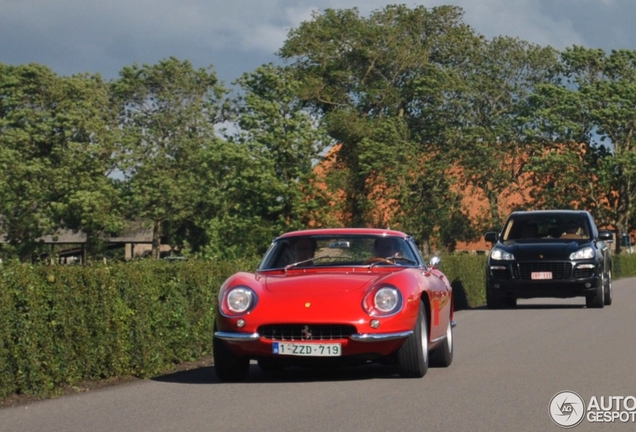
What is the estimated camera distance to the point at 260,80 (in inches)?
2766

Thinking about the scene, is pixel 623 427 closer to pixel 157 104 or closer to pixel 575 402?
pixel 575 402

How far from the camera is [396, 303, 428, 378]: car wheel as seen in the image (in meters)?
11.3

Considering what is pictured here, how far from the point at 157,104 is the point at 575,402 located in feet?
232

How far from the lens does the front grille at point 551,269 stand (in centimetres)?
2417

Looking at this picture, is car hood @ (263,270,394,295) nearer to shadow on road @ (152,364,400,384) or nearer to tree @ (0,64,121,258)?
shadow on road @ (152,364,400,384)

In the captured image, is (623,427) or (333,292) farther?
(333,292)

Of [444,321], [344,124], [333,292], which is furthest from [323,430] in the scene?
[344,124]

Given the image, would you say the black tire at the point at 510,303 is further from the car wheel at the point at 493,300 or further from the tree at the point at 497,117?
the tree at the point at 497,117

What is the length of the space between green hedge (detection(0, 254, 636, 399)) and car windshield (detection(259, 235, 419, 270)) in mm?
1374

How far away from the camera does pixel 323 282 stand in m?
11.5

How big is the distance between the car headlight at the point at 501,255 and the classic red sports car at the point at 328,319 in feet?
40.7

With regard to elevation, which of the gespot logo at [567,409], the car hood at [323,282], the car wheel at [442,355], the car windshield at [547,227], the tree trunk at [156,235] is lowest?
the gespot logo at [567,409]

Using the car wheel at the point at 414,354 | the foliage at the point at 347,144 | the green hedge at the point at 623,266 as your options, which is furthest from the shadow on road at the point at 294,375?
the foliage at the point at 347,144

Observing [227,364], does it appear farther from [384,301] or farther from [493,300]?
[493,300]
